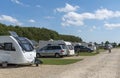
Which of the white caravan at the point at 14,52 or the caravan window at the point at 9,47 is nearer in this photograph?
the white caravan at the point at 14,52

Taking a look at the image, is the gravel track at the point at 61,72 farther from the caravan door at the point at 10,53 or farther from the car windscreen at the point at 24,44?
the car windscreen at the point at 24,44

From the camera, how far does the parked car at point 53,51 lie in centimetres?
4209

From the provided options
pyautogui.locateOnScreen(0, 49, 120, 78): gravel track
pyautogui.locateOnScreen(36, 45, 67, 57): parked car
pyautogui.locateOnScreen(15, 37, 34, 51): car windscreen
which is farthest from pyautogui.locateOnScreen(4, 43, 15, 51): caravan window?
pyautogui.locateOnScreen(36, 45, 67, 57): parked car

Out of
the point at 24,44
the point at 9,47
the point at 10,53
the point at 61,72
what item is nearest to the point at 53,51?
the point at 24,44

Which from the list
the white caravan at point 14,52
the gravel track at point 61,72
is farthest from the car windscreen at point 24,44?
the gravel track at point 61,72

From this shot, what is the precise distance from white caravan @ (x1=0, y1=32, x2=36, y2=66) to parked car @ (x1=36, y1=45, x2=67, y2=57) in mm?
17681

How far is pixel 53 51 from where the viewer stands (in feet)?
139

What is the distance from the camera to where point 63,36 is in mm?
167000

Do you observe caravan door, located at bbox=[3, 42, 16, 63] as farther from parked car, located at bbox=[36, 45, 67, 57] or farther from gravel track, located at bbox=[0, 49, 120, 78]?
parked car, located at bbox=[36, 45, 67, 57]

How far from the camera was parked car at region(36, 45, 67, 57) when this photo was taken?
42.1 m

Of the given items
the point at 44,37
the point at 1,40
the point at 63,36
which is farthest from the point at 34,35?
the point at 1,40

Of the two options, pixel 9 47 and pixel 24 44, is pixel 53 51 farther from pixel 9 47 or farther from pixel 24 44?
pixel 9 47

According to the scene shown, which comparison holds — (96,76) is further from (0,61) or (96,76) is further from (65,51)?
(65,51)

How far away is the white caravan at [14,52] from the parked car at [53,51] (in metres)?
17.7
